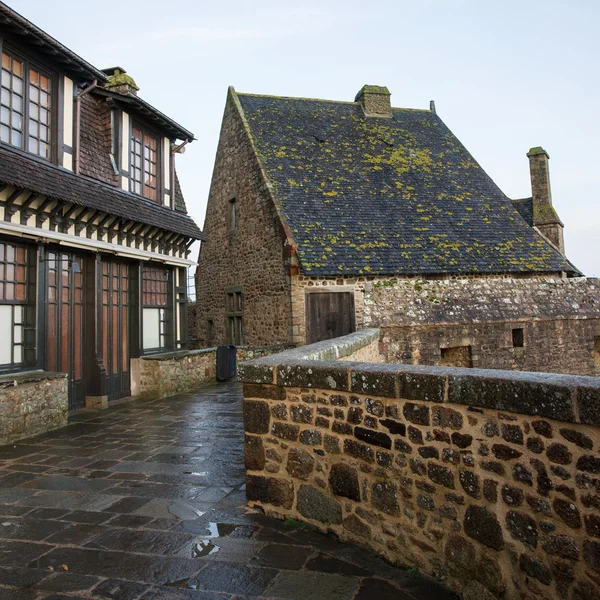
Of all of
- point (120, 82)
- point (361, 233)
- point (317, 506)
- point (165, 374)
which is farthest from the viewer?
point (361, 233)

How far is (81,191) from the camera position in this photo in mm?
8320

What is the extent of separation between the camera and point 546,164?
61.4 ft

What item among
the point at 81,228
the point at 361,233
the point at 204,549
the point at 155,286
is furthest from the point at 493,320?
the point at 204,549

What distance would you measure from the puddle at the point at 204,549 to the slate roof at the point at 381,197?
9501mm

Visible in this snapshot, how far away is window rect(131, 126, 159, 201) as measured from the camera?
10.5 m

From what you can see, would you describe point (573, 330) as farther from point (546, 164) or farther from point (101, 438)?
point (101, 438)

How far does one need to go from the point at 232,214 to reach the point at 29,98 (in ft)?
28.8

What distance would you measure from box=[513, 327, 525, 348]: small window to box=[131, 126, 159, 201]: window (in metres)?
9.65

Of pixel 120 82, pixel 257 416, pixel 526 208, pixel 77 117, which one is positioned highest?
pixel 120 82

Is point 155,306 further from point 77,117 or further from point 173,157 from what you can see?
point 77,117

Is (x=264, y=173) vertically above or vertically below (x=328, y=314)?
above

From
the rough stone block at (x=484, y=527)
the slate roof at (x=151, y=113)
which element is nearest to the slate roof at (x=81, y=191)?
the slate roof at (x=151, y=113)

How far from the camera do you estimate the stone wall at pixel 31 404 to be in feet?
21.5

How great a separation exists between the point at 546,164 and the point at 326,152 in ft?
29.4
